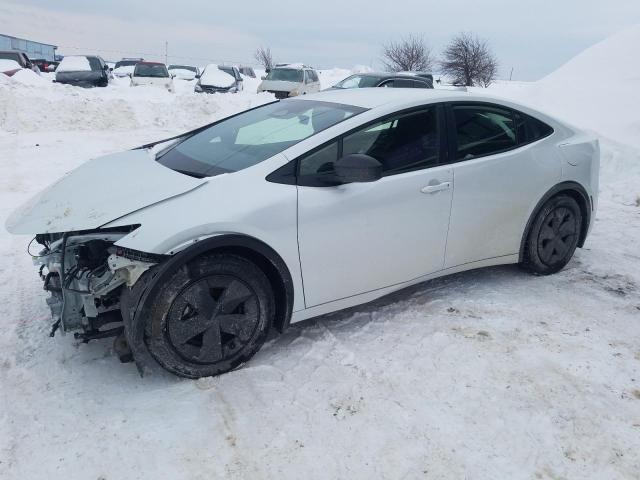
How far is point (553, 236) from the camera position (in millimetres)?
4406

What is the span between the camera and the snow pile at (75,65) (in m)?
18.0

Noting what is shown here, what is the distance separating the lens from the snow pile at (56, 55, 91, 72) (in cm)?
1802

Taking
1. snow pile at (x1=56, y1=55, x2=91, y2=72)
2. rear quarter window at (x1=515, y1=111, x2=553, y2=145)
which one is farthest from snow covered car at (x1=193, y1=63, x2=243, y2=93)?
rear quarter window at (x1=515, y1=111, x2=553, y2=145)

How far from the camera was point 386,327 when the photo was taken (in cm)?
360

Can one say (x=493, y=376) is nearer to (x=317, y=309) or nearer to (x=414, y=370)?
(x=414, y=370)

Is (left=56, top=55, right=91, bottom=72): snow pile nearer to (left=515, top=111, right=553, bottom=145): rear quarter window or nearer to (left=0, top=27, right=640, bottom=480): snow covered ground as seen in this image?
(left=0, top=27, right=640, bottom=480): snow covered ground

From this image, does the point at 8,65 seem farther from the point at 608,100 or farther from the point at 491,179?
the point at 491,179

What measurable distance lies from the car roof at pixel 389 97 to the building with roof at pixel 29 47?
36553mm

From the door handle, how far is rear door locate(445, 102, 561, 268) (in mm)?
91

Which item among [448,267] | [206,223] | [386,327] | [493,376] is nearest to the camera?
[206,223]

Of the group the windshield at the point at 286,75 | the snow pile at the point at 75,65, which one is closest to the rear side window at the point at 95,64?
the snow pile at the point at 75,65

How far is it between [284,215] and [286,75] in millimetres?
17547

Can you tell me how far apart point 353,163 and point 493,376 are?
4.72 feet

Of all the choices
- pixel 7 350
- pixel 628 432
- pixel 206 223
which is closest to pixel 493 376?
pixel 628 432
